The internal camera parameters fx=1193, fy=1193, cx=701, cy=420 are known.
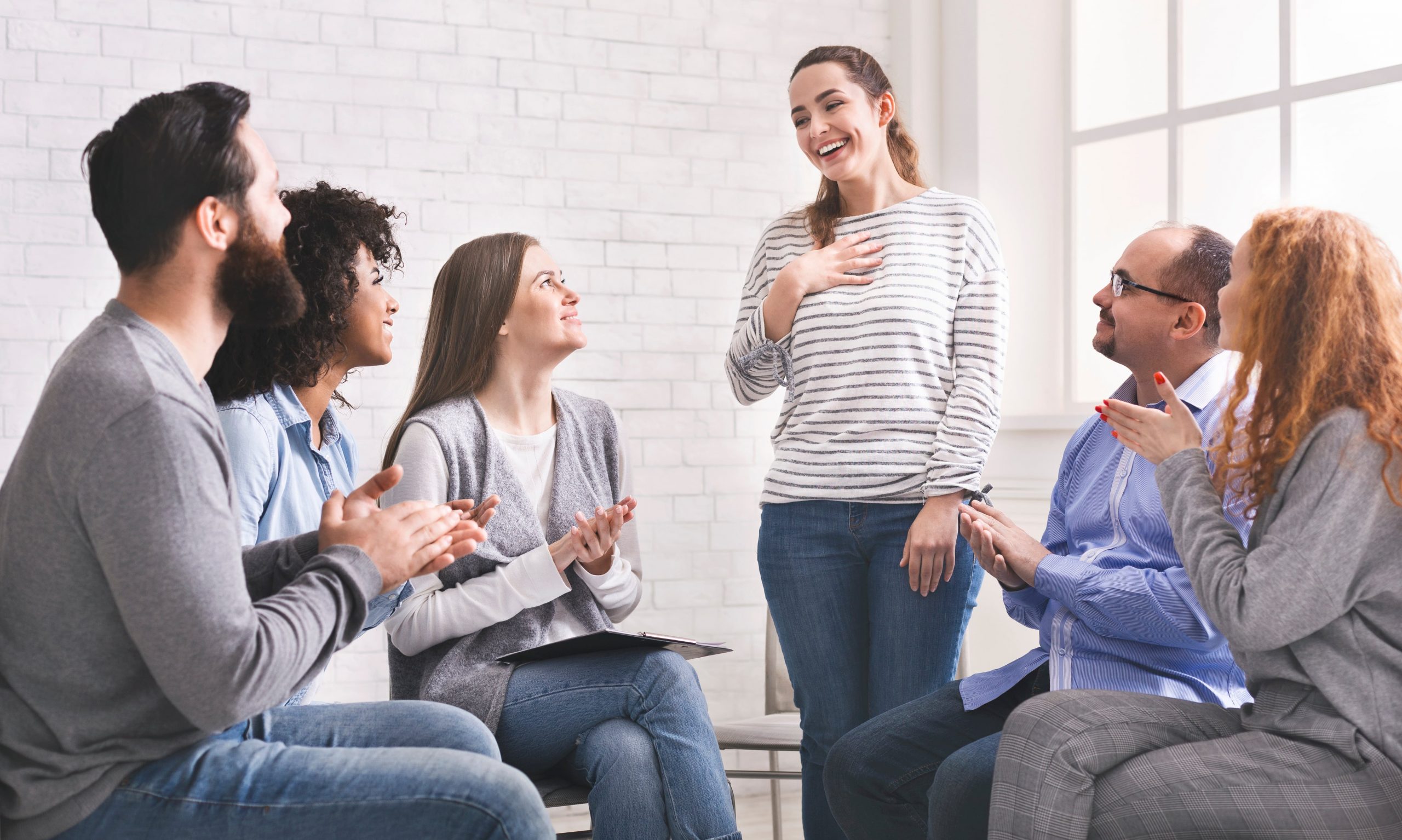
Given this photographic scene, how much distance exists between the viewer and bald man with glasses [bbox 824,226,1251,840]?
179 centimetres

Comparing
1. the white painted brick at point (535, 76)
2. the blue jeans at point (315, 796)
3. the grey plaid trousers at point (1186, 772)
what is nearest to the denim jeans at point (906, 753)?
the grey plaid trousers at point (1186, 772)

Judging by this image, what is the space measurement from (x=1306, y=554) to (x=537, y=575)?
3.89ft

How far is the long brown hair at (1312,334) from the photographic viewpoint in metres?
1.43

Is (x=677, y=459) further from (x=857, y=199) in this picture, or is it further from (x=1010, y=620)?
(x=857, y=199)

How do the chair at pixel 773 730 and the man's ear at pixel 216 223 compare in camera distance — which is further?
the chair at pixel 773 730

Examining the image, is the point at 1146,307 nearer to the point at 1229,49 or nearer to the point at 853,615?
the point at 853,615

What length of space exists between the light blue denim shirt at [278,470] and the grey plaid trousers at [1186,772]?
96 centimetres

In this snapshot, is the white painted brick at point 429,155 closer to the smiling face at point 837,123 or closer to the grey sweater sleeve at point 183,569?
the smiling face at point 837,123

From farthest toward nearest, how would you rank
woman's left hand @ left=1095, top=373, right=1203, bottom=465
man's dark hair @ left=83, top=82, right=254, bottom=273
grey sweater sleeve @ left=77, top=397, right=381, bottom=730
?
woman's left hand @ left=1095, top=373, right=1203, bottom=465 → man's dark hair @ left=83, top=82, right=254, bottom=273 → grey sweater sleeve @ left=77, top=397, right=381, bottom=730

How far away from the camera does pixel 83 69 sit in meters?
3.20

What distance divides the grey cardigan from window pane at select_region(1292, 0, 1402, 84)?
86.9 inches

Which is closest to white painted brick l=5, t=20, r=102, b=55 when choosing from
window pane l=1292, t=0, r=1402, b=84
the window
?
the window

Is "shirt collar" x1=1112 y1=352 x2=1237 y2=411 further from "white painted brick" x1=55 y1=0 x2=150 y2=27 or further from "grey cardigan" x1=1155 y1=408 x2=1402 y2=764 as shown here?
"white painted brick" x1=55 y1=0 x2=150 y2=27

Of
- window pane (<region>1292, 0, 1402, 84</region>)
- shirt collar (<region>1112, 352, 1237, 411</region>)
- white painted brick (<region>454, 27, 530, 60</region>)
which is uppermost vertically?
white painted brick (<region>454, 27, 530, 60</region>)
